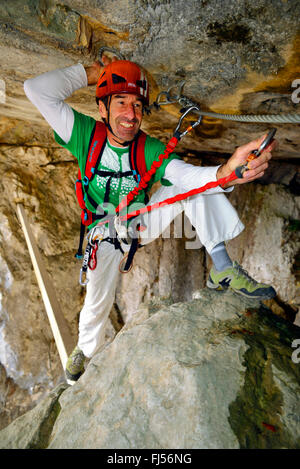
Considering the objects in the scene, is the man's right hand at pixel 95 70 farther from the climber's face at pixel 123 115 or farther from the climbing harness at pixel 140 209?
the climbing harness at pixel 140 209

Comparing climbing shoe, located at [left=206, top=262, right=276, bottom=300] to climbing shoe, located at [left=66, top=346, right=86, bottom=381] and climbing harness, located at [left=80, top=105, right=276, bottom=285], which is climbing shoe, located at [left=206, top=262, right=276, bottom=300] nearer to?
climbing harness, located at [left=80, top=105, right=276, bottom=285]

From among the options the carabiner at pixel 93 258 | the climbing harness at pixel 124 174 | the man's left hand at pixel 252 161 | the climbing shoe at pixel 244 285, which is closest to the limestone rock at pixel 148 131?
the climbing harness at pixel 124 174

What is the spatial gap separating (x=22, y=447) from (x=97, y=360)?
0.61m

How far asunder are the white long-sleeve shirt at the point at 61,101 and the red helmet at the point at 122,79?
0.62 ft

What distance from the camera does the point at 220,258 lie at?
8.39 feet

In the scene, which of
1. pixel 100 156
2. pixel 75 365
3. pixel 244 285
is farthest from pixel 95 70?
pixel 75 365

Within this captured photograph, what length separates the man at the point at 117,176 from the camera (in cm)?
224

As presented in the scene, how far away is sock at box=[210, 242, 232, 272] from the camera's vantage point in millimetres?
2549

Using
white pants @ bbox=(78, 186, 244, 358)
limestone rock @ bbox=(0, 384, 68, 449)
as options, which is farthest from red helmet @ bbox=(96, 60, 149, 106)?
limestone rock @ bbox=(0, 384, 68, 449)

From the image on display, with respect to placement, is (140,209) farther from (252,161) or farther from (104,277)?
(252,161)

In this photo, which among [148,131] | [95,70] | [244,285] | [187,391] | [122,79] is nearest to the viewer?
[187,391]

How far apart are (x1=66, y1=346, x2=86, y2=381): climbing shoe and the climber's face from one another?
2.08 m

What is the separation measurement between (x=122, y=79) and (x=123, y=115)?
0.29 metres
